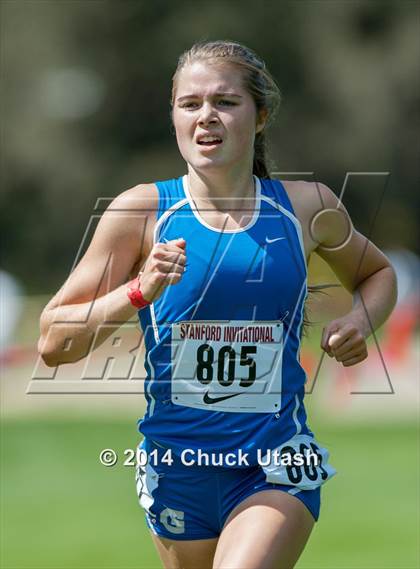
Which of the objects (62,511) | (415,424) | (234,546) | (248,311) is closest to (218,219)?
(248,311)

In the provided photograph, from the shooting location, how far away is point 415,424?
13500 millimetres

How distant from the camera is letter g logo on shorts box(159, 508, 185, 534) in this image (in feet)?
12.6

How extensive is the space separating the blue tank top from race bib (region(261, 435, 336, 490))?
36 mm

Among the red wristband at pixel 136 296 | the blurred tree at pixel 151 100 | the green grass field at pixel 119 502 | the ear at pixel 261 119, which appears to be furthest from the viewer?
the blurred tree at pixel 151 100

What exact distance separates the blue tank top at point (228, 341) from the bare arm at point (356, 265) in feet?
0.76

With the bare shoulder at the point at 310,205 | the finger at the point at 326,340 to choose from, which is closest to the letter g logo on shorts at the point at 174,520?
the finger at the point at 326,340

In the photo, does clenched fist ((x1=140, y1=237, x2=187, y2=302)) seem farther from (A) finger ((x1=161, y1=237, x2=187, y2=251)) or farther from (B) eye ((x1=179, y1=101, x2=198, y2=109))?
(B) eye ((x1=179, y1=101, x2=198, y2=109))

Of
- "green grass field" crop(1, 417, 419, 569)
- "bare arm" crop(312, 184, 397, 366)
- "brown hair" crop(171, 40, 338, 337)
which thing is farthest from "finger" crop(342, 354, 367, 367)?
"green grass field" crop(1, 417, 419, 569)

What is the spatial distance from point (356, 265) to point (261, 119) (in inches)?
24.8

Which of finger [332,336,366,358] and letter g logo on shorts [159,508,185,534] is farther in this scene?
letter g logo on shorts [159,508,185,534]

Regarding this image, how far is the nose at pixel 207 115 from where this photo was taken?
381 cm

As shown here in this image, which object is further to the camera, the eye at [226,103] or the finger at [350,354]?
the eye at [226,103]

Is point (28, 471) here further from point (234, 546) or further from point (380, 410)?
point (234, 546)

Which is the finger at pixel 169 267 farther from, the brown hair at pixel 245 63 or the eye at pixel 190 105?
the brown hair at pixel 245 63
